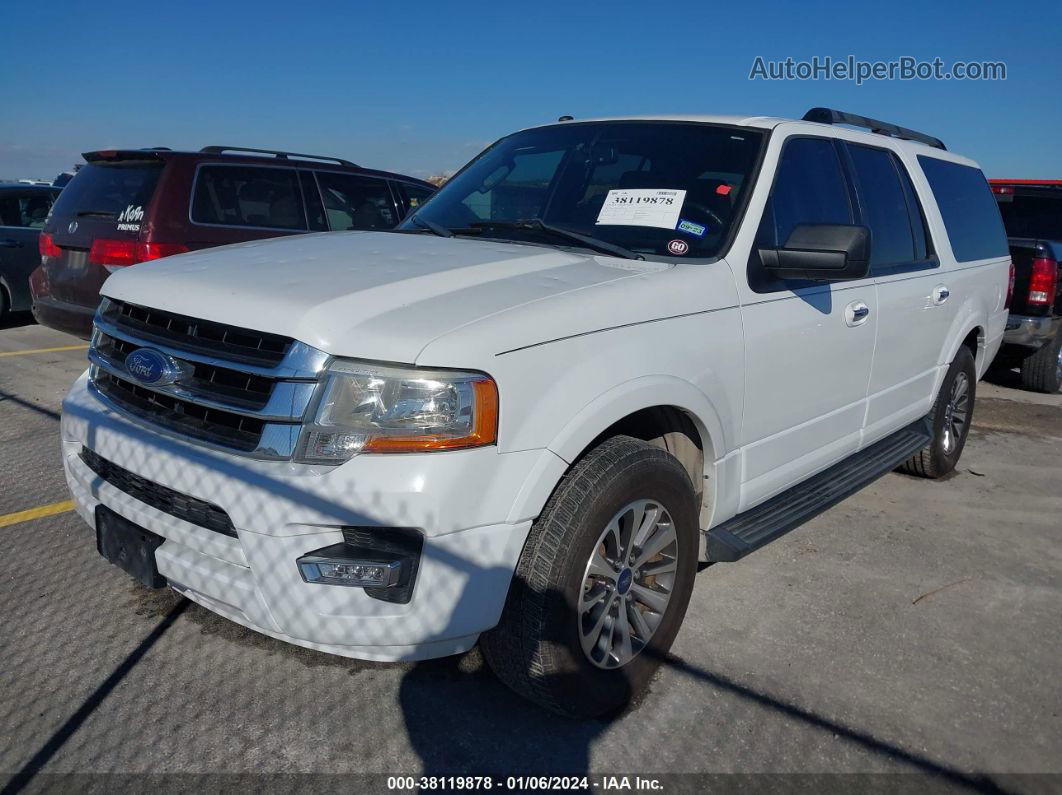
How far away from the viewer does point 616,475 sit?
2.51 metres

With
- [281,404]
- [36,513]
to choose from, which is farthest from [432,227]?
[36,513]

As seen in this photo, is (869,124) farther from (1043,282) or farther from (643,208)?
(1043,282)

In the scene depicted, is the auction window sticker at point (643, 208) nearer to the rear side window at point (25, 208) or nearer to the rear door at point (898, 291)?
the rear door at point (898, 291)

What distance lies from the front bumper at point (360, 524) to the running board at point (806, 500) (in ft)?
3.55

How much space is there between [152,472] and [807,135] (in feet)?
9.67

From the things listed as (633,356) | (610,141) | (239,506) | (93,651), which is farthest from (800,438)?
(93,651)

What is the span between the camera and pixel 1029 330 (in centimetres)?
755

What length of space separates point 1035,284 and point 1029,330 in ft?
1.33

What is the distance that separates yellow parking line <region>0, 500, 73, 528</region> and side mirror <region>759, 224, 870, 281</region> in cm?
345

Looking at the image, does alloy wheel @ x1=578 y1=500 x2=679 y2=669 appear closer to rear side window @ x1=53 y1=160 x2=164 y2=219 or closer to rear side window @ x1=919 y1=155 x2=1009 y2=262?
rear side window @ x1=919 y1=155 x2=1009 y2=262

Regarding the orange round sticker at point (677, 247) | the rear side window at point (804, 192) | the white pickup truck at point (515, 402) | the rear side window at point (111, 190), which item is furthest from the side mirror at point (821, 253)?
the rear side window at point (111, 190)

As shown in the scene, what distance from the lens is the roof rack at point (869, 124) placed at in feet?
13.4

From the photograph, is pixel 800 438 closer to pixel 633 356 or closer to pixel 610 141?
pixel 633 356

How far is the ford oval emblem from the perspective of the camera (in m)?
2.51
